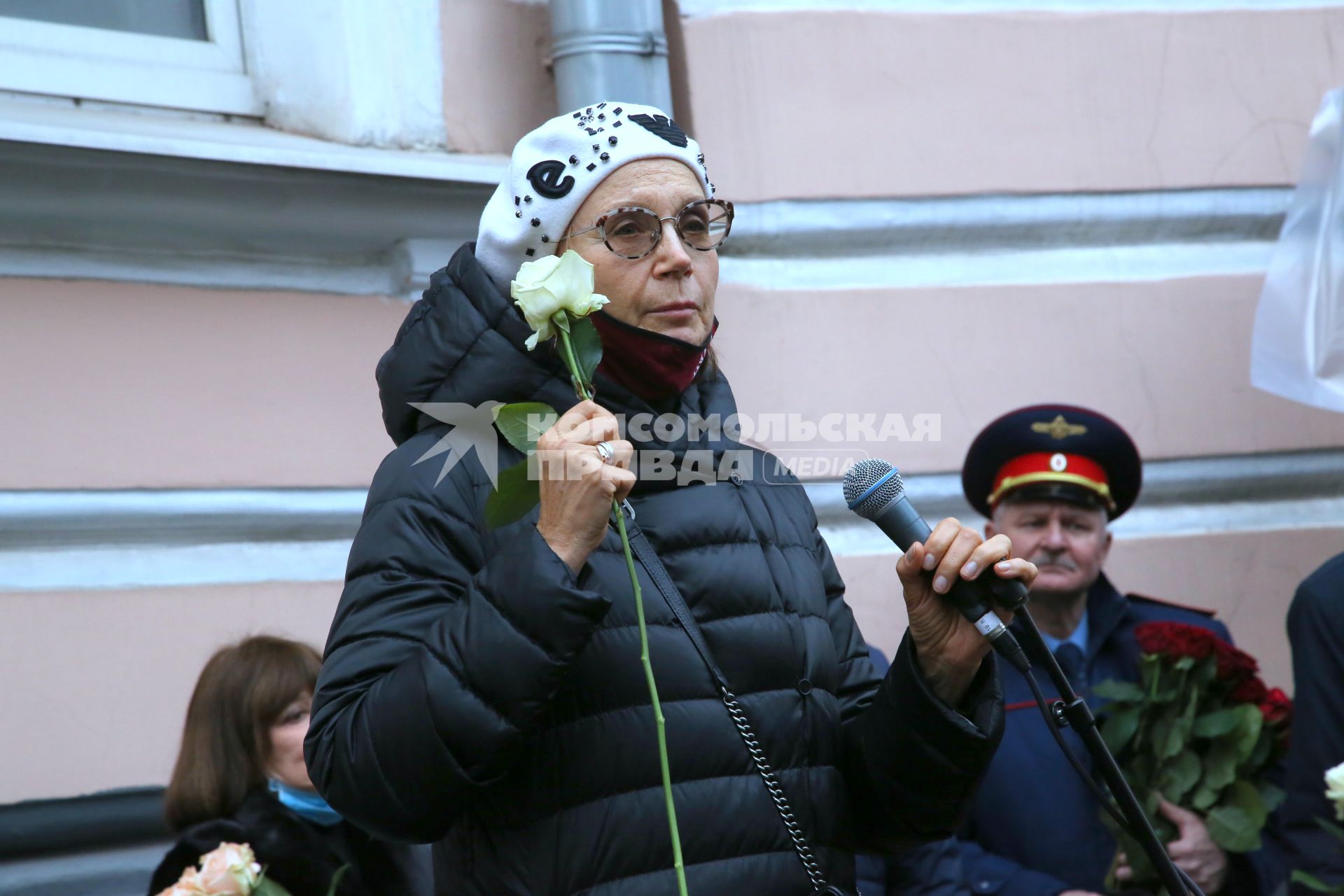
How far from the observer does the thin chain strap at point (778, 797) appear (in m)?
2.14

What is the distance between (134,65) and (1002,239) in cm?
236

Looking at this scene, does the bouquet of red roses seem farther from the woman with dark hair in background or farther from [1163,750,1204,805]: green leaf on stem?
the woman with dark hair in background

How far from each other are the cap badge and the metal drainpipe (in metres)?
1.26

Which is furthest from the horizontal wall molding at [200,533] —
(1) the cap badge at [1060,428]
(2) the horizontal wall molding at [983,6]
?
(2) the horizontal wall molding at [983,6]

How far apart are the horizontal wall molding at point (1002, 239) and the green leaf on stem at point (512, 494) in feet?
7.75

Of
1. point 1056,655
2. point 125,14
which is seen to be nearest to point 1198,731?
point 1056,655

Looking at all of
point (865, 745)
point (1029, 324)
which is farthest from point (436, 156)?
point (865, 745)

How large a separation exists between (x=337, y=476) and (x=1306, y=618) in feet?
7.20

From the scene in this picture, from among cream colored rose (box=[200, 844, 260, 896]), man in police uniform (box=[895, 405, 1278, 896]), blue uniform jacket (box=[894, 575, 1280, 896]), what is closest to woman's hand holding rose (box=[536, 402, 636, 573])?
cream colored rose (box=[200, 844, 260, 896])

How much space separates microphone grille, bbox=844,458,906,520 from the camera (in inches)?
82.3

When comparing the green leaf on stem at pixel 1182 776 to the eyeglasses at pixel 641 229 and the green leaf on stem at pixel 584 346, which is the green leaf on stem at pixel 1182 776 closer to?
the eyeglasses at pixel 641 229

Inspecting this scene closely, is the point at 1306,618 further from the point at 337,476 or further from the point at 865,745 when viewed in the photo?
the point at 337,476

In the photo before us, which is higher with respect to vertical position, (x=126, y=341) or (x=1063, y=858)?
(x=126, y=341)

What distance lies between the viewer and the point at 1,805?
10.7 ft
